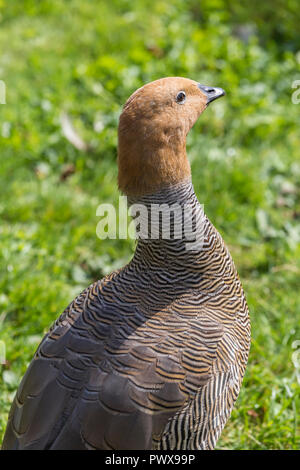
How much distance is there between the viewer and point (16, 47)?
6062 millimetres

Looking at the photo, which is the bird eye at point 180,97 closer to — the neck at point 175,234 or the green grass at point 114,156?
the neck at point 175,234

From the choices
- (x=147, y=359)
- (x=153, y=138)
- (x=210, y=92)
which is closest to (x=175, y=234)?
(x=153, y=138)

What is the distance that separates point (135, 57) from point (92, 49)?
0.58 meters

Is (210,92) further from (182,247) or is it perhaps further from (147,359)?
(147,359)

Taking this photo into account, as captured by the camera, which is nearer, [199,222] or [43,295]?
[199,222]

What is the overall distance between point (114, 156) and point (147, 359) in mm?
2714

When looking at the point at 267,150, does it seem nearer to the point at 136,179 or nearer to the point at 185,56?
the point at 185,56

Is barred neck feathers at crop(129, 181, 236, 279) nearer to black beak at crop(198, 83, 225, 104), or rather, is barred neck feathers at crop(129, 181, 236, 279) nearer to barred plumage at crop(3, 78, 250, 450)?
barred plumage at crop(3, 78, 250, 450)

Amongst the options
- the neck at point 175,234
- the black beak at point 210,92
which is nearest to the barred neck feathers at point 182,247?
the neck at point 175,234

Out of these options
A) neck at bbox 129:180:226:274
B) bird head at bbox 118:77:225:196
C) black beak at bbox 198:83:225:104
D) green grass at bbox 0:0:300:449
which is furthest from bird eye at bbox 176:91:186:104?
green grass at bbox 0:0:300:449

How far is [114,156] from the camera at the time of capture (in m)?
5.09

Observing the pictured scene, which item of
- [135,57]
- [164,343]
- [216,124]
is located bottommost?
[164,343]

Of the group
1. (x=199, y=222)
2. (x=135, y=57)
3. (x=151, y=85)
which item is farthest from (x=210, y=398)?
(x=135, y=57)

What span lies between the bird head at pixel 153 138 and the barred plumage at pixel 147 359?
66 mm
